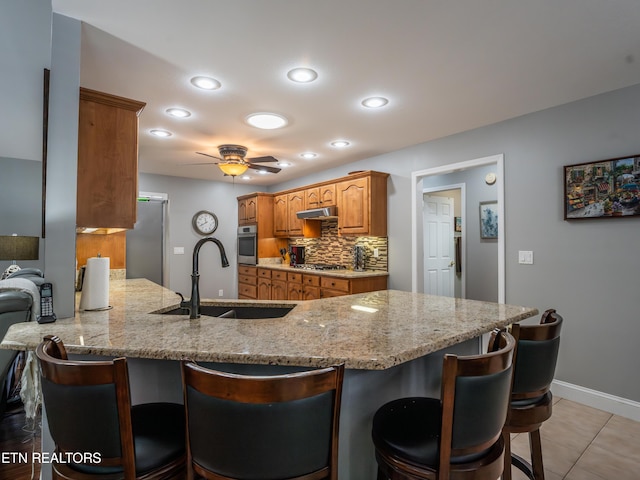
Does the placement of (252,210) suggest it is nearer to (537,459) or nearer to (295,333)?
(295,333)

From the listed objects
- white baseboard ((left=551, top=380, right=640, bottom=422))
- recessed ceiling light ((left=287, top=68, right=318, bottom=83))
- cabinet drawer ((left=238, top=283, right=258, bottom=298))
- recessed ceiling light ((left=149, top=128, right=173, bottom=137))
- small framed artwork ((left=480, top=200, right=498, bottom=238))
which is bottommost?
white baseboard ((left=551, top=380, right=640, bottom=422))

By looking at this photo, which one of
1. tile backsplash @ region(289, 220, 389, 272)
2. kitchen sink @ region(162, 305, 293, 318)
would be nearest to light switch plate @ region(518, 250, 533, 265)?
tile backsplash @ region(289, 220, 389, 272)

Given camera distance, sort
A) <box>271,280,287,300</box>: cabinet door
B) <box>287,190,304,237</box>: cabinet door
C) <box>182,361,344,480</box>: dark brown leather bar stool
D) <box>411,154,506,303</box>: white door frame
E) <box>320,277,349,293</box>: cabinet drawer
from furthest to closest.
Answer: <box>287,190,304,237</box>: cabinet door < <box>271,280,287,300</box>: cabinet door < <box>320,277,349,293</box>: cabinet drawer < <box>411,154,506,303</box>: white door frame < <box>182,361,344,480</box>: dark brown leather bar stool

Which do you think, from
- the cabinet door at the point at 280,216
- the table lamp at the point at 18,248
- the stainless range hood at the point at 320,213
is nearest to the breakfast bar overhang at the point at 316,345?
the table lamp at the point at 18,248

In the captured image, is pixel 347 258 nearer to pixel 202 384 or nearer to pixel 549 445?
pixel 549 445

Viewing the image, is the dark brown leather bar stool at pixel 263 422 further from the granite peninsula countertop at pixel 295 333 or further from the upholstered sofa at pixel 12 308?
the upholstered sofa at pixel 12 308

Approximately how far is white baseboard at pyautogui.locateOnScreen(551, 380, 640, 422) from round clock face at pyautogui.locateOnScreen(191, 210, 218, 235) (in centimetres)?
559

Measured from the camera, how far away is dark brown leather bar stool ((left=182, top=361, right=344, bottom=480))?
2.74ft

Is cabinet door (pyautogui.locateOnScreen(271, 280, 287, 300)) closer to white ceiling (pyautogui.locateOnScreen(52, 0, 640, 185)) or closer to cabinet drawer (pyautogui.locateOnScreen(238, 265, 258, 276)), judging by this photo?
cabinet drawer (pyautogui.locateOnScreen(238, 265, 258, 276))

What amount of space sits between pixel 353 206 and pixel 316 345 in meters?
3.55

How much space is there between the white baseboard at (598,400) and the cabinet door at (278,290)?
11.8 ft

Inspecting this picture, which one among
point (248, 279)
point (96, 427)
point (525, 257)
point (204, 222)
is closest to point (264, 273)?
point (248, 279)

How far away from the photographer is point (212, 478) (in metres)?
0.91

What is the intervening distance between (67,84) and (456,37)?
2.17 meters
